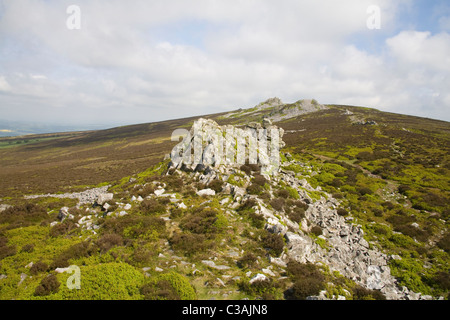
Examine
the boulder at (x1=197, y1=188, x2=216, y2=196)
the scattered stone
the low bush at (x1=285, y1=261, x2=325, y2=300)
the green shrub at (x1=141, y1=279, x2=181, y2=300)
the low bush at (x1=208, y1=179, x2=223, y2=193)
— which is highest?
the low bush at (x1=208, y1=179, x2=223, y2=193)

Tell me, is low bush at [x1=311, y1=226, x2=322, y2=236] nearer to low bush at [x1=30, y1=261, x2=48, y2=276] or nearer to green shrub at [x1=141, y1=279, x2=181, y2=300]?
green shrub at [x1=141, y1=279, x2=181, y2=300]

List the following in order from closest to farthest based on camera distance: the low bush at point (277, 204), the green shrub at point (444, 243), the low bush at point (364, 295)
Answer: the low bush at point (364, 295)
the green shrub at point (444, 243)
the low bush at point (277, 204)

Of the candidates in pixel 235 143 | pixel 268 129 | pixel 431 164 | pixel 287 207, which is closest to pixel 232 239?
pixel 287 207

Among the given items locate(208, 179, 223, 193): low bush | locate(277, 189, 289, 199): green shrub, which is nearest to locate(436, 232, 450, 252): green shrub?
locate(277, 189, 289, 199): green shrub

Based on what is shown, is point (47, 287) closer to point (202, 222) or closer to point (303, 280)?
point (202, 222)

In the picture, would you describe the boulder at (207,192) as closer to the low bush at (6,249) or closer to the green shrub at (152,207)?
the green shrub at (152,207)

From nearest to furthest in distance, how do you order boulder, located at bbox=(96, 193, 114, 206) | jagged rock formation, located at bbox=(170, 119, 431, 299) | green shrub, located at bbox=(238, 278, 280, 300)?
1. green shrub, located at bbox=(238, 278, 280, 300)
2. jagged rock formation, located at bbox=(170, 119, 431, 299)
3. boulder, located at bbox=(96, 193, 114, 206)

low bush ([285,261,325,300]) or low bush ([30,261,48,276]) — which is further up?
low bush ([30,261,48,276])

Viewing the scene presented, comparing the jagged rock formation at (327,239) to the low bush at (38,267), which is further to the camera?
the jagged rock formation at (327,239)

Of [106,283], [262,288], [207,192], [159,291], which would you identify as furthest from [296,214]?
[106,283]

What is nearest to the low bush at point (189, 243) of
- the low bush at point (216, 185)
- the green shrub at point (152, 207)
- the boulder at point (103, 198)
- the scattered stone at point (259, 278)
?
the scattered stone at point (259, 278)

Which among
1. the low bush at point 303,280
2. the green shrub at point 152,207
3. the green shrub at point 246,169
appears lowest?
the low bush at point 303,280

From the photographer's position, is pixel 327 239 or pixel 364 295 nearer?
pixel 364 295
